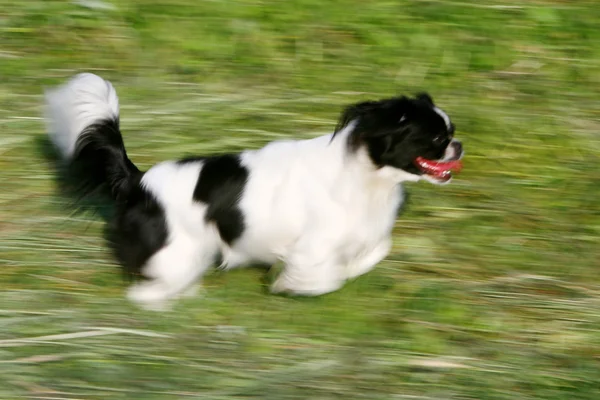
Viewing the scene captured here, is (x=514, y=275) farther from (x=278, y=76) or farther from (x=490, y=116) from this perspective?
(x=278, y=76)

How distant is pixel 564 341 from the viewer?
4320 mm

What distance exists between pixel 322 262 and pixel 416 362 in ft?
2.02

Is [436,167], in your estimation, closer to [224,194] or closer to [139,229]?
[224,194]

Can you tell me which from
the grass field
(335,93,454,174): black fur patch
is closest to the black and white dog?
(335,93,454,174): black fur patch

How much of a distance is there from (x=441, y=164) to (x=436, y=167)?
0.10ft

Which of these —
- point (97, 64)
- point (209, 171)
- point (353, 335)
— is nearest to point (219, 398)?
point (353, 335)

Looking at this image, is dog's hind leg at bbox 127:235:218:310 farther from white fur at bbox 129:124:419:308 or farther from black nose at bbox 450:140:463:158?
black nose at bbox 450:140:463:158

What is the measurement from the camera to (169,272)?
458cm

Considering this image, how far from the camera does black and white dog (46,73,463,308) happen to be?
14.5 feet

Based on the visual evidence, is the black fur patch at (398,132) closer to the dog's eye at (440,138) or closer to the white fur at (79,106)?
the dog's eye at (440,138)

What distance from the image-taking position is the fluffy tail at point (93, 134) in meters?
4.60

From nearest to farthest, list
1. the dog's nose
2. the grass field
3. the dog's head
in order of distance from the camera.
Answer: the grass field
the dog's head
the dog's nose

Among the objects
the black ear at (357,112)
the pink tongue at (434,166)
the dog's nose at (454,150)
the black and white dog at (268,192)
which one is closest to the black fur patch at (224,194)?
the black and white dog at (268,192)

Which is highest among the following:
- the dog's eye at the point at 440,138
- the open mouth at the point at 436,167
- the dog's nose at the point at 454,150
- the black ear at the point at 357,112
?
the black ear at the point at 357,112
